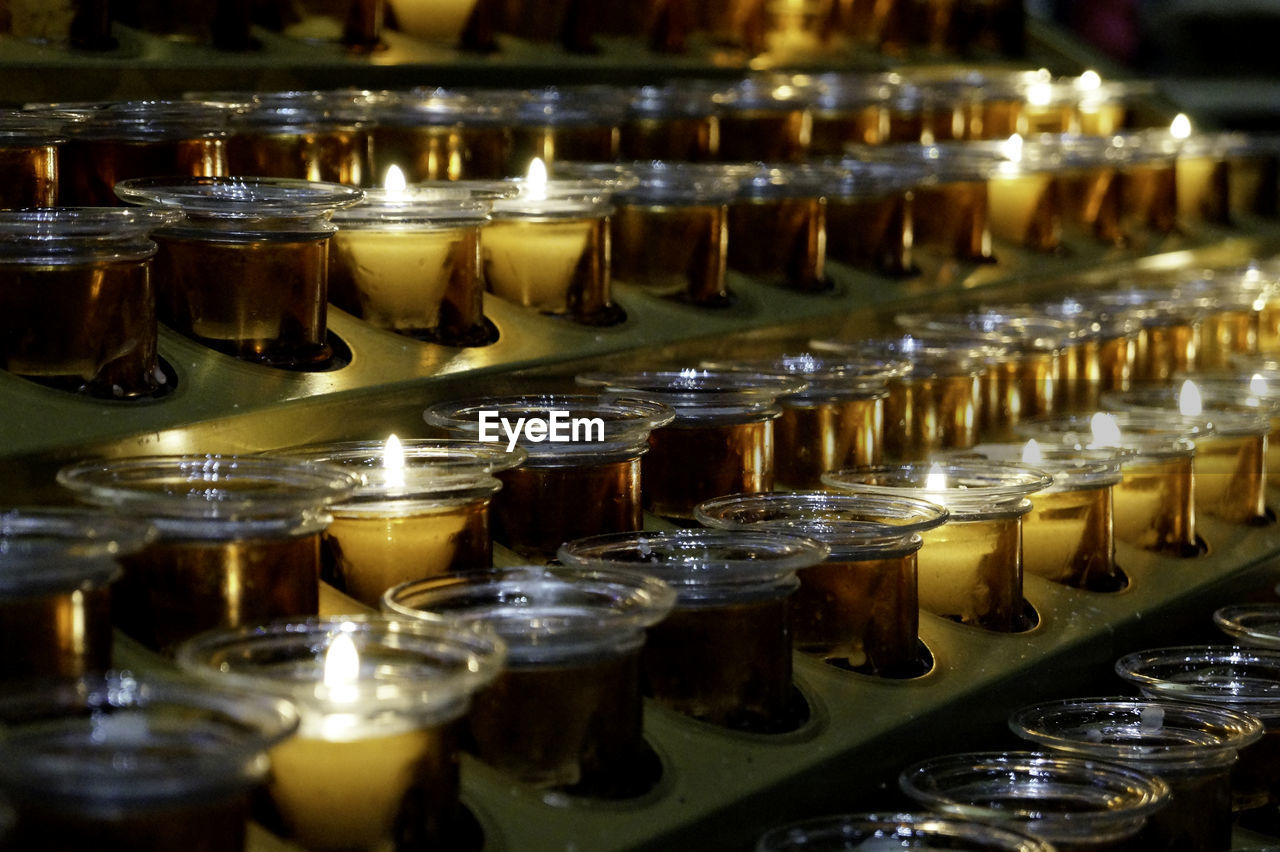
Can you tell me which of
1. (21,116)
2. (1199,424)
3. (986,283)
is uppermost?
(21,116)

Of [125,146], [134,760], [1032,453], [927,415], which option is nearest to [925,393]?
[927,415]

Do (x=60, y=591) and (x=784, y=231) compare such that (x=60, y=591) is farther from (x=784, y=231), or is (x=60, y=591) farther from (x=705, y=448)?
(x=784, y=231)

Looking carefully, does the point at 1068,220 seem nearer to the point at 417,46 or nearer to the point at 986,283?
the point at 986,283

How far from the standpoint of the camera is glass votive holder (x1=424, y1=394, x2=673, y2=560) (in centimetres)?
111

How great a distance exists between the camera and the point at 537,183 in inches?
51.5

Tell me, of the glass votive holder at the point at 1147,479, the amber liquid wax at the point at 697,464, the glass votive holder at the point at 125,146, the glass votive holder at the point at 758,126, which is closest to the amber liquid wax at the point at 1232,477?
the glass votive holder at the point at 1147,479

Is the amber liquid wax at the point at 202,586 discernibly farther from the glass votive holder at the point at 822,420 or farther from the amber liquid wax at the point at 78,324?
the glass votive holder at the point at 822,420

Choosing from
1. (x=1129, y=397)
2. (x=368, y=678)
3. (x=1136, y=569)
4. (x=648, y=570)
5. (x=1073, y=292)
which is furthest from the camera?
(x=1073, y=292)

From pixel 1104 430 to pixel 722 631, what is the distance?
0.71 meters

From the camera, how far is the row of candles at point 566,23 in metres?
1.31

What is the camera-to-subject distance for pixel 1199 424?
1636 millimetres

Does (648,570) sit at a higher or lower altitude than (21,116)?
lower

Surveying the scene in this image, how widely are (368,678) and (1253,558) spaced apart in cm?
111

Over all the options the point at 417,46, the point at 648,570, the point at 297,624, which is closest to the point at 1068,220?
the point at 417,46
